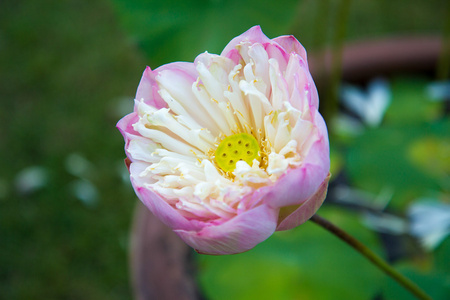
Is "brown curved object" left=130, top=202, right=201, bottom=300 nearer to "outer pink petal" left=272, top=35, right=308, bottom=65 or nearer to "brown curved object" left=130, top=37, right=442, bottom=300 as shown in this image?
"brown curved object" left=130, top=37, right=442, bottom=300

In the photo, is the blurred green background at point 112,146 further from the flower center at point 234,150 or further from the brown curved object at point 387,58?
the flower center at point 234,150

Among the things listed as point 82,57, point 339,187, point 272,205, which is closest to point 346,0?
point 339,187

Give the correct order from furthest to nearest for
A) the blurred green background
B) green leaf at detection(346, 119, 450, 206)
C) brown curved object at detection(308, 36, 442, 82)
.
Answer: brown curved object at detection(308, 36, 442, 82), green leaf at detection(346, 119, 450, 206), the blurred green background

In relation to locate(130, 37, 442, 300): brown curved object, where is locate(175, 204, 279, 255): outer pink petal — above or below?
above

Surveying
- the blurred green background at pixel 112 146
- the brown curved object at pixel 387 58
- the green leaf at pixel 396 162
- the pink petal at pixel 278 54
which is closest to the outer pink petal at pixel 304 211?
the pink petal at pixel 278 54

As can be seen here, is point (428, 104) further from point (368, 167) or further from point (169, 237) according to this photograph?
point (169, 237)

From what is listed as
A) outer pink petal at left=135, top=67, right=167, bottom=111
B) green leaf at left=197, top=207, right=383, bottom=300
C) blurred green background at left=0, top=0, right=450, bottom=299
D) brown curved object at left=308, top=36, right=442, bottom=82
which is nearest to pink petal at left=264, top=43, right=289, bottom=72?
outer pink petal at left=135, top=67, right=167, bottom=111

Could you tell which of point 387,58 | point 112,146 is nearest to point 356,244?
point 387,58
